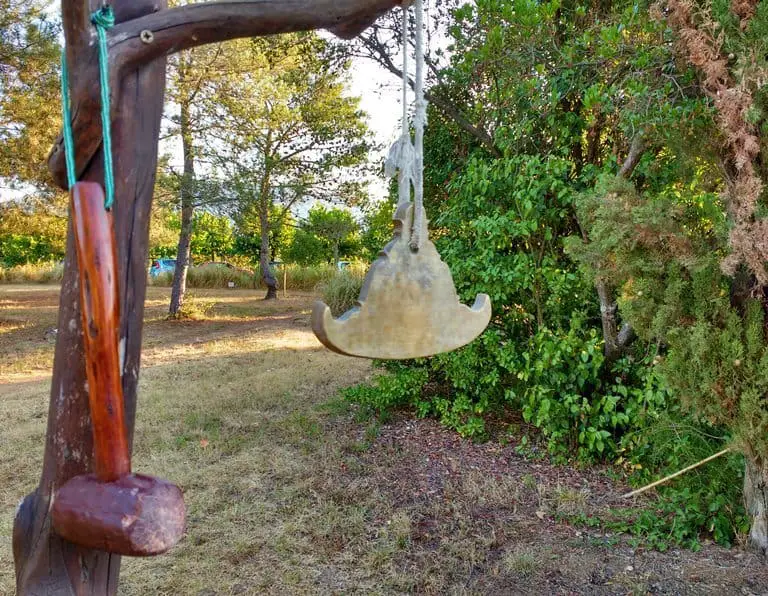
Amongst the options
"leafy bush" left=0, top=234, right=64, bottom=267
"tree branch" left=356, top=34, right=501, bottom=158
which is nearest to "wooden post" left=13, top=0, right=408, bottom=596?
"tree branch" left=356, top=34, right=501, bottom=158

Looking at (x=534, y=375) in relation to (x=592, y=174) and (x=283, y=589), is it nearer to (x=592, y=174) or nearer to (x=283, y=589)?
(x=592, y=174)

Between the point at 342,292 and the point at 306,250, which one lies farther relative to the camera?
the point at 306,250

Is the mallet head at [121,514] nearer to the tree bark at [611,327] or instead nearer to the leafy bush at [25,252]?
the tree bark at [611,327]

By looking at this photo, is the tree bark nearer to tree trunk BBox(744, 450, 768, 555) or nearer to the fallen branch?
the fallen branch

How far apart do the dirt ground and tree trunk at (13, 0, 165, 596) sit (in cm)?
165

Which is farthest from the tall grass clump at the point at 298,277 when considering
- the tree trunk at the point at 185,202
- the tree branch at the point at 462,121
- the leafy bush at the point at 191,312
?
the tree branch at the point at 462,121

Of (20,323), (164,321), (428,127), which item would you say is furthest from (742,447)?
(20,323)

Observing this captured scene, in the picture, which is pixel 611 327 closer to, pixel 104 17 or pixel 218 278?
pixel 104 17

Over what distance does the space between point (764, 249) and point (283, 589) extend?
2775mm

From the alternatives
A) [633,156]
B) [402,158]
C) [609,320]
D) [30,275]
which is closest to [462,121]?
[633,156]

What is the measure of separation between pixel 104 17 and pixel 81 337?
709 mm

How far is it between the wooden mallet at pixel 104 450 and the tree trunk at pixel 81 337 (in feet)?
1.31

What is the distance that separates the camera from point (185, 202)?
1080 centimetres

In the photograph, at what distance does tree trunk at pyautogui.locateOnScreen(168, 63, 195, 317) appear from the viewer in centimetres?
1031
